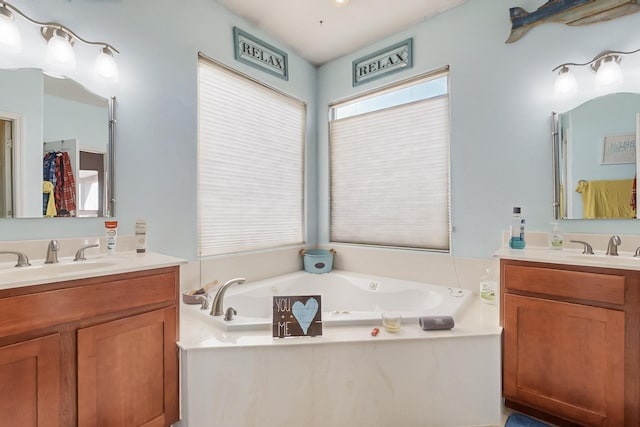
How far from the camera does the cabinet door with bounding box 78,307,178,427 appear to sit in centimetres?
114

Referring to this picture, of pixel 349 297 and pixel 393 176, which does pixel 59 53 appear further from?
pixel 349 297

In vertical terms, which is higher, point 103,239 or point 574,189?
point 574,189

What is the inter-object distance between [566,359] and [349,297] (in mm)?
1509

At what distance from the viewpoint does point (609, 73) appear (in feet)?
5.69

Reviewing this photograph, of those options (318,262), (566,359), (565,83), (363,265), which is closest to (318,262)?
(318,262)

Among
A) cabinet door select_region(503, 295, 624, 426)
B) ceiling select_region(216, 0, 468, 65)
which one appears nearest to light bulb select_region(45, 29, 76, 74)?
ceiling select_region(216, 0, 468, 65)

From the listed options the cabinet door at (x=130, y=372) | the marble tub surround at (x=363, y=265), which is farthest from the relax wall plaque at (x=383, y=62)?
the cabinet door at (x=130, y=372)

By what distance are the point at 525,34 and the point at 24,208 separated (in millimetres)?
3176

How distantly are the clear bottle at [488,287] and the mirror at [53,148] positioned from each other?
8.04 feet

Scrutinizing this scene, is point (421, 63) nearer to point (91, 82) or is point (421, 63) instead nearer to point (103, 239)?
point (91, 82)

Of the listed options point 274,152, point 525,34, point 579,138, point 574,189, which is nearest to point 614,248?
point 574,189

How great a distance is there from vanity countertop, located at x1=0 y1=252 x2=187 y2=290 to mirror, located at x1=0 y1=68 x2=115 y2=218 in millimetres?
268

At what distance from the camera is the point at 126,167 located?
1741mm

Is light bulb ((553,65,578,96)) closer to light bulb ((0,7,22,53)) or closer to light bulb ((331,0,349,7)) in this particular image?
light bulb ((331,0,349,7))
